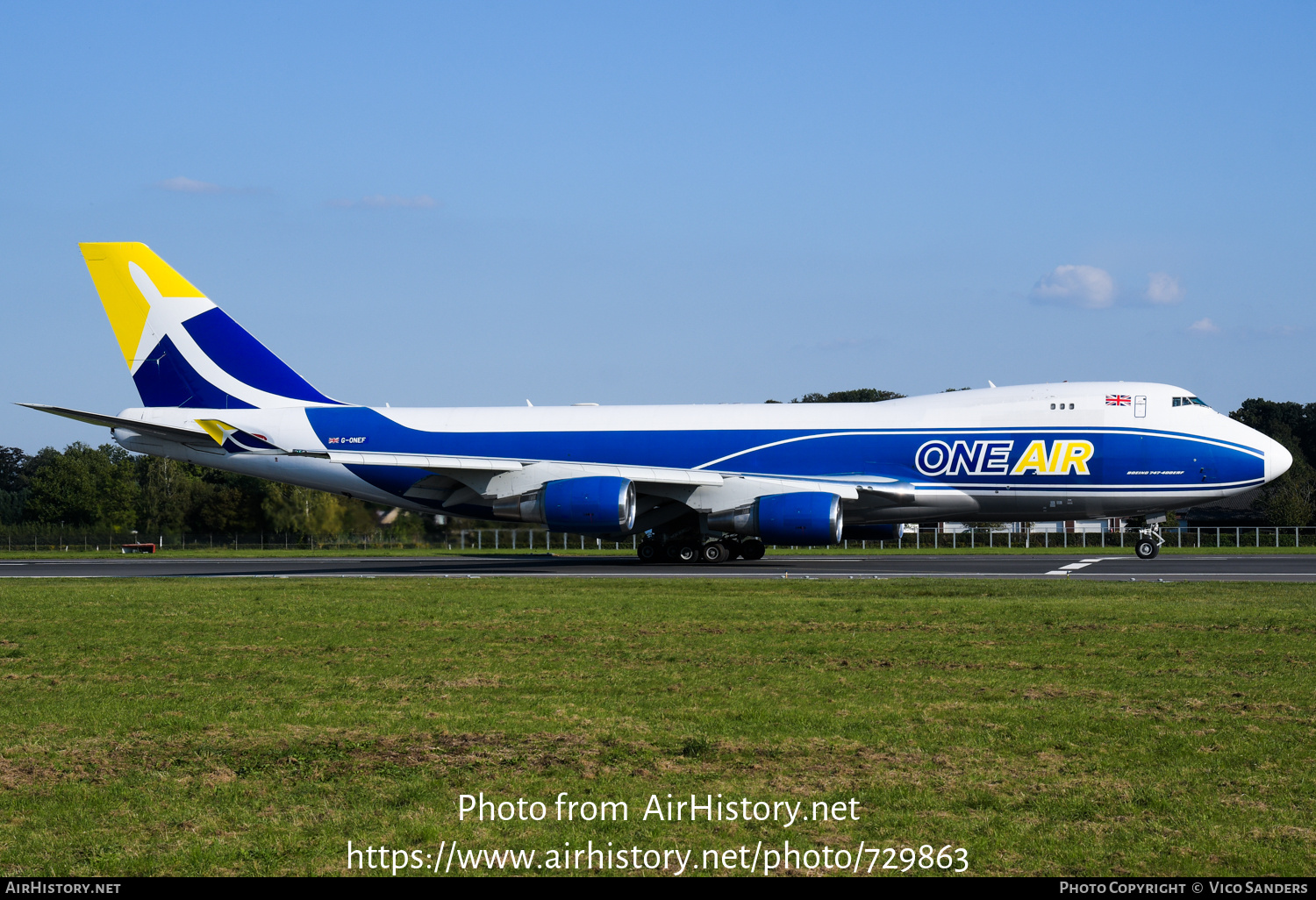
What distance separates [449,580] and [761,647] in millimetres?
13924

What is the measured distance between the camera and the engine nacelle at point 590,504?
31734mm

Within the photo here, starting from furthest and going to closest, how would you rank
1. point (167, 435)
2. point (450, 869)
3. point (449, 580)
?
1. point (167, 435)
2. point (449, 580)
3. point (450, 869)

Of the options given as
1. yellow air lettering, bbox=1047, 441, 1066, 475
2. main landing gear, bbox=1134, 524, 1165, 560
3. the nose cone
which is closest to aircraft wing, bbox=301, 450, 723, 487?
yellow air lettering, bbox=1047, 441, 1066, 475

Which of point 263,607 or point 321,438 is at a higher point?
point 321,438

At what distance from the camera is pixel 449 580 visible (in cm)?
2569

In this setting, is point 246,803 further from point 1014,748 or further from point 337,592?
point 337,592

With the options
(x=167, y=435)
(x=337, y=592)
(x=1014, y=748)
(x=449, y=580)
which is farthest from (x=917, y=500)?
(x=1014, y=748)

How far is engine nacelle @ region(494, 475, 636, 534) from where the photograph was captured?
104 ft

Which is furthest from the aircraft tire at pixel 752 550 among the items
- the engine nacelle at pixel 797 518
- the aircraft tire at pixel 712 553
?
the engine nacelle at pixel 797 518

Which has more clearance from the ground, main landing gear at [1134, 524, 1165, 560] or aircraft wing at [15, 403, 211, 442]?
aircraft wing at [15, 403, 211, 442]

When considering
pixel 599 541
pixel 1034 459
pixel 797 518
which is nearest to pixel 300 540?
pixel 599 541

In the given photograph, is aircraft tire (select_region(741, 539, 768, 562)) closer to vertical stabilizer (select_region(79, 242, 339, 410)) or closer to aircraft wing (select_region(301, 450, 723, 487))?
aircraft wing (select_region(301, 450, 723, 487))

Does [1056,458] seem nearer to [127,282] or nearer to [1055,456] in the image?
[1055,456]

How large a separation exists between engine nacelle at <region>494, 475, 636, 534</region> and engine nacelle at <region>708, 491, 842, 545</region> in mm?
3468
